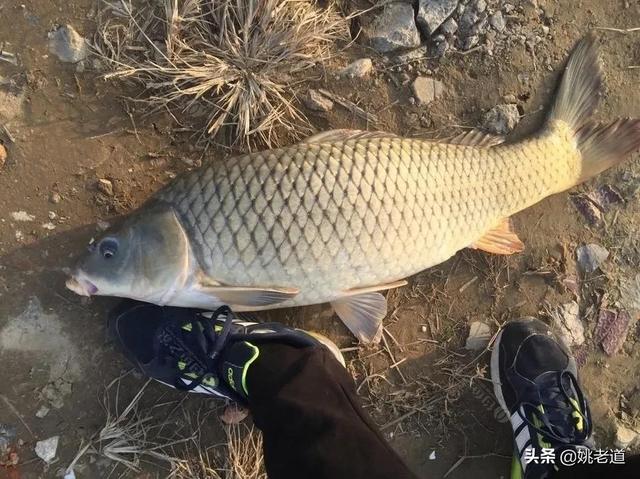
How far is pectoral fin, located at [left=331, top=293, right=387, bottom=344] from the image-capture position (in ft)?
8.04

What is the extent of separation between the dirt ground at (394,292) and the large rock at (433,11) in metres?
0.17

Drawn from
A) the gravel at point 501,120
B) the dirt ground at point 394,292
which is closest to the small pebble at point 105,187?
the dirt ground at point 394,292

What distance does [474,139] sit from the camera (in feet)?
8.04

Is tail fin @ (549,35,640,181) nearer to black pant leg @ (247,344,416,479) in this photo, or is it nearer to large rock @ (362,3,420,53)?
large rock @ (362,3,420,53)

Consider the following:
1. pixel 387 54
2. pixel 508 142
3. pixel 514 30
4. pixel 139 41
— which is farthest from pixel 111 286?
pixel 514 30

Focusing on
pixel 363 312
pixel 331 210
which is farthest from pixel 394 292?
pixel 331 210

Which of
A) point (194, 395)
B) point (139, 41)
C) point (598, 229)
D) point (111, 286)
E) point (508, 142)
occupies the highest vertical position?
point (139, 41)

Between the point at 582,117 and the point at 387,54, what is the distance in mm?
923

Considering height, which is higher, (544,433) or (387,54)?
(387,54)

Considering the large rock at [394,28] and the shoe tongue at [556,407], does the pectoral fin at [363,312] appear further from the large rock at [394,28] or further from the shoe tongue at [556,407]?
the large rock at [394,28]

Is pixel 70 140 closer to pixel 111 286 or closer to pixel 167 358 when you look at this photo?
pixel 111 286

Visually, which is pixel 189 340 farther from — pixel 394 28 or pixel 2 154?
pixel 394 28

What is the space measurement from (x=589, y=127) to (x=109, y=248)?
210 cm

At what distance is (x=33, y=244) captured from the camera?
94.6 inches
